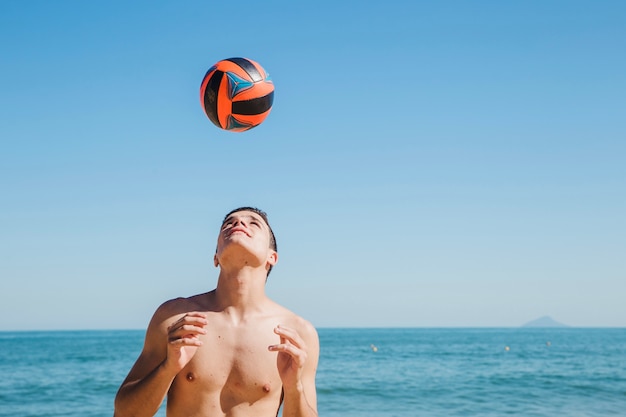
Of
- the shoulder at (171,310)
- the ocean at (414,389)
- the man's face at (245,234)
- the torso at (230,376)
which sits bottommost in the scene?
the ocean at (414,389)

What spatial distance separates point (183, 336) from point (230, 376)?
0.61 m

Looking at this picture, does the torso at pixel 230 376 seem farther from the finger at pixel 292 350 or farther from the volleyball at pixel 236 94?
the volleyball at pixel 236 94

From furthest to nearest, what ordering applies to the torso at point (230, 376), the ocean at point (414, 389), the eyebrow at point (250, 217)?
the ocean at point (414, 389)
the eyebrow at point (250, 217)
the torso at point (230, 376)

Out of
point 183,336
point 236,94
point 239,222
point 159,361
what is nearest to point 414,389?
point 236,94

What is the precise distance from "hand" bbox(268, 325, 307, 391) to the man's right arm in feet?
1.31

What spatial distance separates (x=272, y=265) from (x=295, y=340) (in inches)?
32.0

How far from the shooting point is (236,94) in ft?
17.7

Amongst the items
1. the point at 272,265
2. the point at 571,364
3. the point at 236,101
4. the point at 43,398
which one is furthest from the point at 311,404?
the point at 571,364

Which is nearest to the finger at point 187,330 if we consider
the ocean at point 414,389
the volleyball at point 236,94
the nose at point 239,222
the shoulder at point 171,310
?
the shoulder at point 171,310

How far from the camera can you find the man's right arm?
3439 mm

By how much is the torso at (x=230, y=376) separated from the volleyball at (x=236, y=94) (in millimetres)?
1891

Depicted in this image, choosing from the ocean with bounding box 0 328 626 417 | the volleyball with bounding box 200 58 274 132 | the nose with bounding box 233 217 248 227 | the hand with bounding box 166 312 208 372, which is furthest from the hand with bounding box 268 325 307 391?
the ocean with bounding box 0 328 626 417

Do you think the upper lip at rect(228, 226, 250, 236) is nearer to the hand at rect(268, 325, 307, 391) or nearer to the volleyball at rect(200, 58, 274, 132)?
the hand at rect(268, 325, 307, 391)

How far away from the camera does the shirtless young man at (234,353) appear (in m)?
3.74
